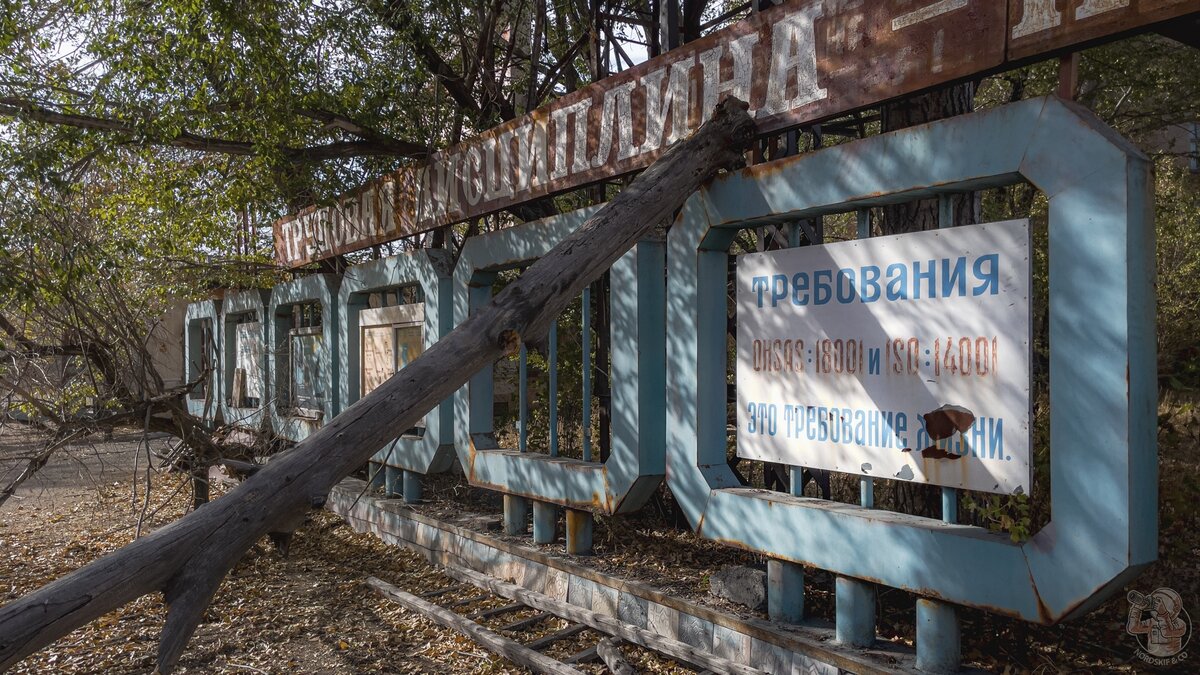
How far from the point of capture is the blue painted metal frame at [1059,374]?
126 inches

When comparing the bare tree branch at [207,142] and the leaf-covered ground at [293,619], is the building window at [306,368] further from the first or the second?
the bare tree branch at [207,142]

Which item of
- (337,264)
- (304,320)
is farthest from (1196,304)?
(304,320)

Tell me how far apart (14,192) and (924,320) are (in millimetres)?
7631

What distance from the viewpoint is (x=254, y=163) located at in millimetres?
9023

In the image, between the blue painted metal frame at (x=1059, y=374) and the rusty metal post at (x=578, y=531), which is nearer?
the blue painted metal frame at (x=1059, y=374)

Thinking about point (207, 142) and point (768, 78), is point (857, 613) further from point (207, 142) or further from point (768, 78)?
point (207, 142)

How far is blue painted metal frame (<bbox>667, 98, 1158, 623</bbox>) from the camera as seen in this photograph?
3.19m

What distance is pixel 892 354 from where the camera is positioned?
4.05 meters

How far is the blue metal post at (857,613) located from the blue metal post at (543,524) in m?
2.84

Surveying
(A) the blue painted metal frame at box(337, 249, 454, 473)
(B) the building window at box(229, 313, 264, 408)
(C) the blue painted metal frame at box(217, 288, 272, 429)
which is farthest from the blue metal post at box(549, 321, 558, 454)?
(B) the building window at box(229, 313, 264, 408)

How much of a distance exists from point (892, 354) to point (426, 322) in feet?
15.9

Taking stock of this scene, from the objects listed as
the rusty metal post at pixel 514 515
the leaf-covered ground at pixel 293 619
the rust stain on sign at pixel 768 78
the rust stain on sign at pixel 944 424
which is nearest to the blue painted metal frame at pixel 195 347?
the leaf-covered ground at pixel 293 619

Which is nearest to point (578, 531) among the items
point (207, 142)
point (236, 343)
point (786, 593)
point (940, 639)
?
point (786, 593)

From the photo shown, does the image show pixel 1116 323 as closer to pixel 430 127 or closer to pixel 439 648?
pixel 439 648
